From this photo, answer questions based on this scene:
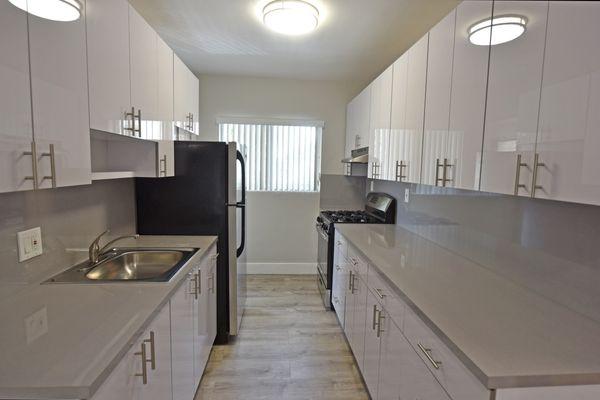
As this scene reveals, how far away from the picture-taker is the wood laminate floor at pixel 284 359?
83.9 inches

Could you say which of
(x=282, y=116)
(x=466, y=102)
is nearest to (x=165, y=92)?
(x=466, y=102)

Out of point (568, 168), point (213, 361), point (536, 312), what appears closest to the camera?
point (568, 168)

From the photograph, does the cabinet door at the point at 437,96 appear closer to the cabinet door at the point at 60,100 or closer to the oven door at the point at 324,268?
the oven door at the point at 324,268

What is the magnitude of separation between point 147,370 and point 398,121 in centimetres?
218

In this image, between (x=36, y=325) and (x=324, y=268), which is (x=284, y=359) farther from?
(x=36, y=325)

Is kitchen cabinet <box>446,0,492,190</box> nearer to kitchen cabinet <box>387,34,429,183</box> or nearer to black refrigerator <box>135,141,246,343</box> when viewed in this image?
kitchen cabinet <box>387,34,429,183</box>

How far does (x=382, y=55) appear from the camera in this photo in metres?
3.21

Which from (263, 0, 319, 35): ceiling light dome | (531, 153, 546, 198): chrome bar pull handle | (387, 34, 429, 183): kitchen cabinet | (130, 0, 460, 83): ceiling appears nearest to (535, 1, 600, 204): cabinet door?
(531, 153, 546, 198): chrome bar pull handle

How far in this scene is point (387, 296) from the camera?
1.66m

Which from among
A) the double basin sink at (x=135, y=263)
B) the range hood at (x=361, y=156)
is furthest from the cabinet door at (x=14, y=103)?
the range hood at (x=361, y=156)

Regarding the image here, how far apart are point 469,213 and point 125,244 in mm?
2248

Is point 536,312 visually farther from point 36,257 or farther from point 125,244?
point 125,244

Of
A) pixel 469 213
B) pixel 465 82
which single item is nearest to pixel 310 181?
pixel 469 213

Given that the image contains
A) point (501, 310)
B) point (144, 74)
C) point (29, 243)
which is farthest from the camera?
point (144, 74)
